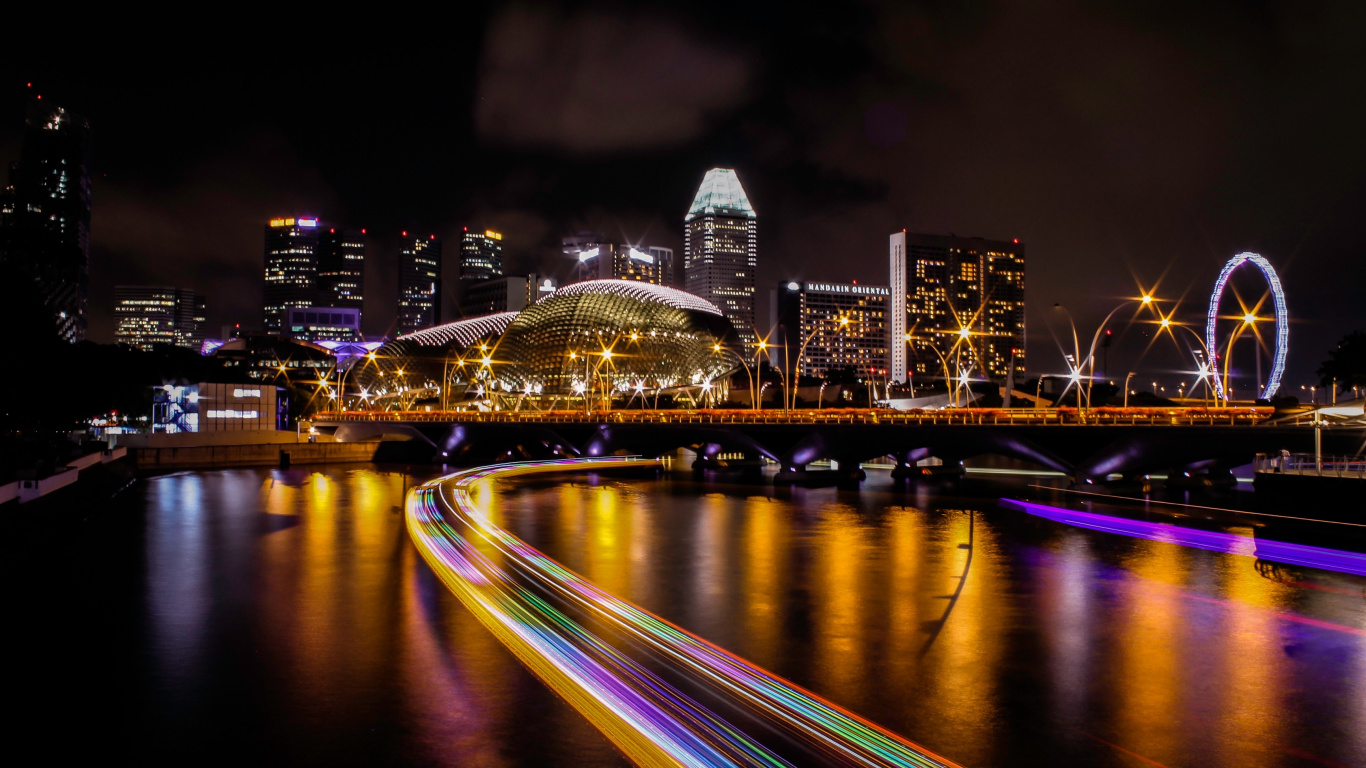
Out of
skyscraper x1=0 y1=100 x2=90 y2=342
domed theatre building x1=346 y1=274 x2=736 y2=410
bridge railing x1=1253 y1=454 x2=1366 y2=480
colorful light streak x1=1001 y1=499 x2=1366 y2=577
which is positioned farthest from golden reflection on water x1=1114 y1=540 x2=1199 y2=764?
domed theatre building x1=346 y1=274 x2=736 y2=410

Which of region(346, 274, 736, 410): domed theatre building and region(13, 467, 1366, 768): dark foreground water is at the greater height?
region(346, 274, 736, 410): domed theatre building

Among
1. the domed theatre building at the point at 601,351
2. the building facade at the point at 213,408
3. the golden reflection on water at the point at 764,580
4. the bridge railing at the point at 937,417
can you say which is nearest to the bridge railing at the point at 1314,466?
the bridge railing at the point at 937,417

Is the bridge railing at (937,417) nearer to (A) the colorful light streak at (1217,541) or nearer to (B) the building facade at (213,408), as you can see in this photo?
(A) the colorful light streak at (1217,541)

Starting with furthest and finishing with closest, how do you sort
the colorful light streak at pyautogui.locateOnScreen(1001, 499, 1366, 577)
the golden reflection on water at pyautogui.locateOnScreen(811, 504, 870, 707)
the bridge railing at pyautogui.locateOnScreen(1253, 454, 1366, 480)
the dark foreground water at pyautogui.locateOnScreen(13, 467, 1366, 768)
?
the bridge railing at pyautogui.locateOnScreen(1253, 454, 1366, 480)
the colorful light streak at pyautogui.locateOnScreen(1001, 499, 1366, 577)
the golden reflection on water at pyautogui.locateOnScreen(811, 504, 870, 707)
the dark foreground water at pyautogui.locateOnScreen(13, 467, 1366, 768)

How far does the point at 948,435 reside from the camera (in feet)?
171

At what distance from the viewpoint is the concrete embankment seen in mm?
66750

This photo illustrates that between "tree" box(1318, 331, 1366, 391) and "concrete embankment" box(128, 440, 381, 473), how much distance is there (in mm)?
87586

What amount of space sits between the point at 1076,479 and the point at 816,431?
15148 mm

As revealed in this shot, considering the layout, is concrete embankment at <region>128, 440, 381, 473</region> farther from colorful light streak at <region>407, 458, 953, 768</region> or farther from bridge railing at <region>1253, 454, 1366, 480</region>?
bridge railing at <region>1253, 454, 1366, 480</region>

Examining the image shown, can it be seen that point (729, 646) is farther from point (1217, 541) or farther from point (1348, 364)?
point (1348, 364)

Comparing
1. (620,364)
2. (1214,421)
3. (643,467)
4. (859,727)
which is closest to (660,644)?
(859,727)

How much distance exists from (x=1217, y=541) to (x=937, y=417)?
24715 mm

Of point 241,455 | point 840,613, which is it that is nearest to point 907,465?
point 840,613

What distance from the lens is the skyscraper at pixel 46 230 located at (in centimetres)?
4703
